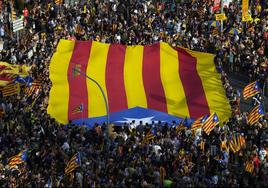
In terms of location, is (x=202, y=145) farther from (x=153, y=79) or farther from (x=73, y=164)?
(x=153, y=79)

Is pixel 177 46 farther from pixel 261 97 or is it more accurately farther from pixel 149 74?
pixel 261 97

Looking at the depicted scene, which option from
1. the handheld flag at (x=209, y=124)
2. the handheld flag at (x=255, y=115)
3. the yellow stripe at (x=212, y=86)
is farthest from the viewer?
the yellow stripe at (x=212, y=86)

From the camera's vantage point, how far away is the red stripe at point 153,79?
34244 millimetres

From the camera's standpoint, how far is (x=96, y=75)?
37188 mm

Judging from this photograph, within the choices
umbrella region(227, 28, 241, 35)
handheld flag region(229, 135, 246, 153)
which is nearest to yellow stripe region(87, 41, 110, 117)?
umbrella region(227, 28, 241, 35)

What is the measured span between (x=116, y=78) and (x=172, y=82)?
2.87 metres

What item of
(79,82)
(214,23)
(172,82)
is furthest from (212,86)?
(214,23)

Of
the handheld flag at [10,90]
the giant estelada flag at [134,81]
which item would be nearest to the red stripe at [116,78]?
the giant estelada flag at [134,81]

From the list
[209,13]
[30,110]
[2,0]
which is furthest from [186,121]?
[2,0]

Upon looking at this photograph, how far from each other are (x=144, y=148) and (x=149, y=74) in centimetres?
936

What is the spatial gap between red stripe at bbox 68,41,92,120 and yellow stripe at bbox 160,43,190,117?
3799 mm

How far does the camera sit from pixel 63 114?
33.7 meters

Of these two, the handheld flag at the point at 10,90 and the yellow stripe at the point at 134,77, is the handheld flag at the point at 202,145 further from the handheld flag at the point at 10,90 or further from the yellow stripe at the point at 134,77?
the handheld flag at the point at 10,90

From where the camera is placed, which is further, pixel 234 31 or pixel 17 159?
pixel 234 31
